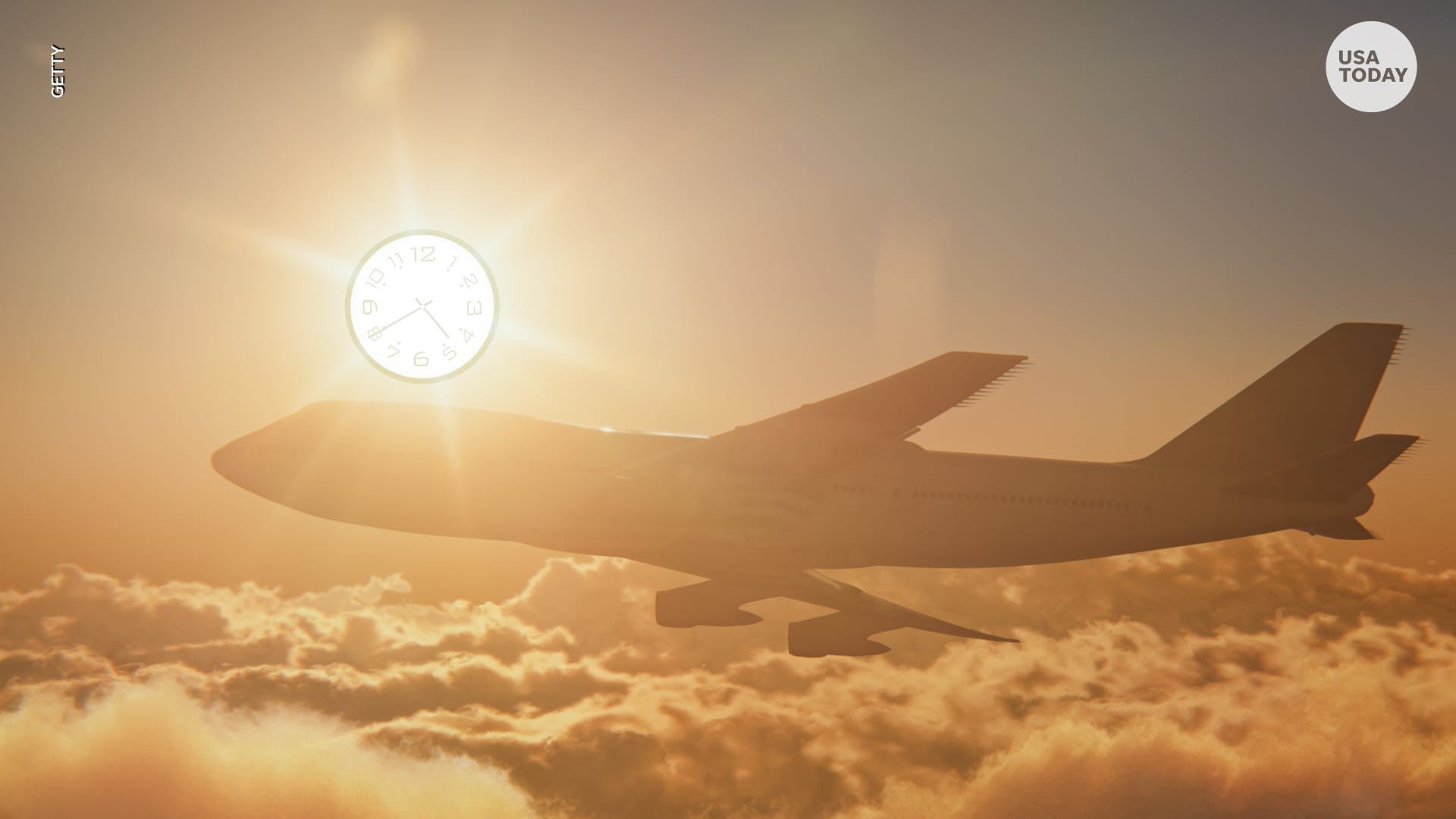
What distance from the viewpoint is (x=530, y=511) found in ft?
75.1

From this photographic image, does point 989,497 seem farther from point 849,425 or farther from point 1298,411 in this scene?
point 1298,411

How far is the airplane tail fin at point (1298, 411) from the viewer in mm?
23984

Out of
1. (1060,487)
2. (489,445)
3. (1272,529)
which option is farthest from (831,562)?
(1272,529)

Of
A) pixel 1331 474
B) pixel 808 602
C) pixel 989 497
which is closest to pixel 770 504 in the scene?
pixel 808 602

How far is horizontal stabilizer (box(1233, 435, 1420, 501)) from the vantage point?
2109cm

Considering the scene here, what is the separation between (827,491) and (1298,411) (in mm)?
14802

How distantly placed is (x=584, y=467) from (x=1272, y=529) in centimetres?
1972

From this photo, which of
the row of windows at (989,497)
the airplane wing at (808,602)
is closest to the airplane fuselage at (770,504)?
the row of windows at (989,497)

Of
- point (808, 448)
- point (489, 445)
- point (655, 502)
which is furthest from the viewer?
point (489, 445)

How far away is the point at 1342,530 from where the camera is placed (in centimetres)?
2303

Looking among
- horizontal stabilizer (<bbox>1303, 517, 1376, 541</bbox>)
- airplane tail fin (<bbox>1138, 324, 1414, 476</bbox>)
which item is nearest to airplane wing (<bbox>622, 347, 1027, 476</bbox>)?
airplane tail fin (<bbox>1138, 324, 1414, 476</bbox>)

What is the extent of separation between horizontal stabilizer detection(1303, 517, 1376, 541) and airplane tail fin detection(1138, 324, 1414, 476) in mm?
1909

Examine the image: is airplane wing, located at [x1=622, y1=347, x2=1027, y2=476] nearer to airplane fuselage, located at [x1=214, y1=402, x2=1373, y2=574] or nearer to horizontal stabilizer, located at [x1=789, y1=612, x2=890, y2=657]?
airplane fuselage, located at [x1=214, y1=402, x2=1373, y2=574]

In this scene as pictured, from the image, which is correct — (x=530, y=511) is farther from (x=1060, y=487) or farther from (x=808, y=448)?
(x=1060, y=487)
